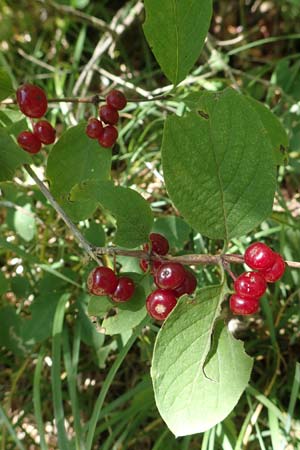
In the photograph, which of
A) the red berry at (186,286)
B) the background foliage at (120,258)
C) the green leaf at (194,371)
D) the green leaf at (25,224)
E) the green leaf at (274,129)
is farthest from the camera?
the green leaf at (25,224)

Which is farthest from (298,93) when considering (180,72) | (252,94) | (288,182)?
(180,72)

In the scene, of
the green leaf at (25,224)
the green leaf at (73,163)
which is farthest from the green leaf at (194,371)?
the green leaf at (25,224)

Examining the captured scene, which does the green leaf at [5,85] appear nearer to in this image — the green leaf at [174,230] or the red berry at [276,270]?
the green leaf at [174,230]

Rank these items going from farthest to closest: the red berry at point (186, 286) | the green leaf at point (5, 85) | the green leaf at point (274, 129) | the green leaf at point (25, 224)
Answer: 1. the green leaf at point (25, 224)
2. the green leaf at point (274, 129)
3. the green leaf at point (5, 85)
4. the red berry at point (186, 286)

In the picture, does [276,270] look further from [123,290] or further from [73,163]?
[73,163]

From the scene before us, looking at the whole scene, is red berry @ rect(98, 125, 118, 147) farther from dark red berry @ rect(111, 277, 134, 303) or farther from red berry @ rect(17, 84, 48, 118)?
dark red berry @ rect(111, 277, 134, 303)

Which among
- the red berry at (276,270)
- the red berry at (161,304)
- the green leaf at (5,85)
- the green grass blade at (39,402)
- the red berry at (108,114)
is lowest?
the green grass blade at (39,402)

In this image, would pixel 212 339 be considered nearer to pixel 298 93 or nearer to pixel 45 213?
pixel 45 213

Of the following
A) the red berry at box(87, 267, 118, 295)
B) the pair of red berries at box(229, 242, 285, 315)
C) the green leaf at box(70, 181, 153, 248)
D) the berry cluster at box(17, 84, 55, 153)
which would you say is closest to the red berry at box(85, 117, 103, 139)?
the berry cluster at box(17, 84, 55, 153)
